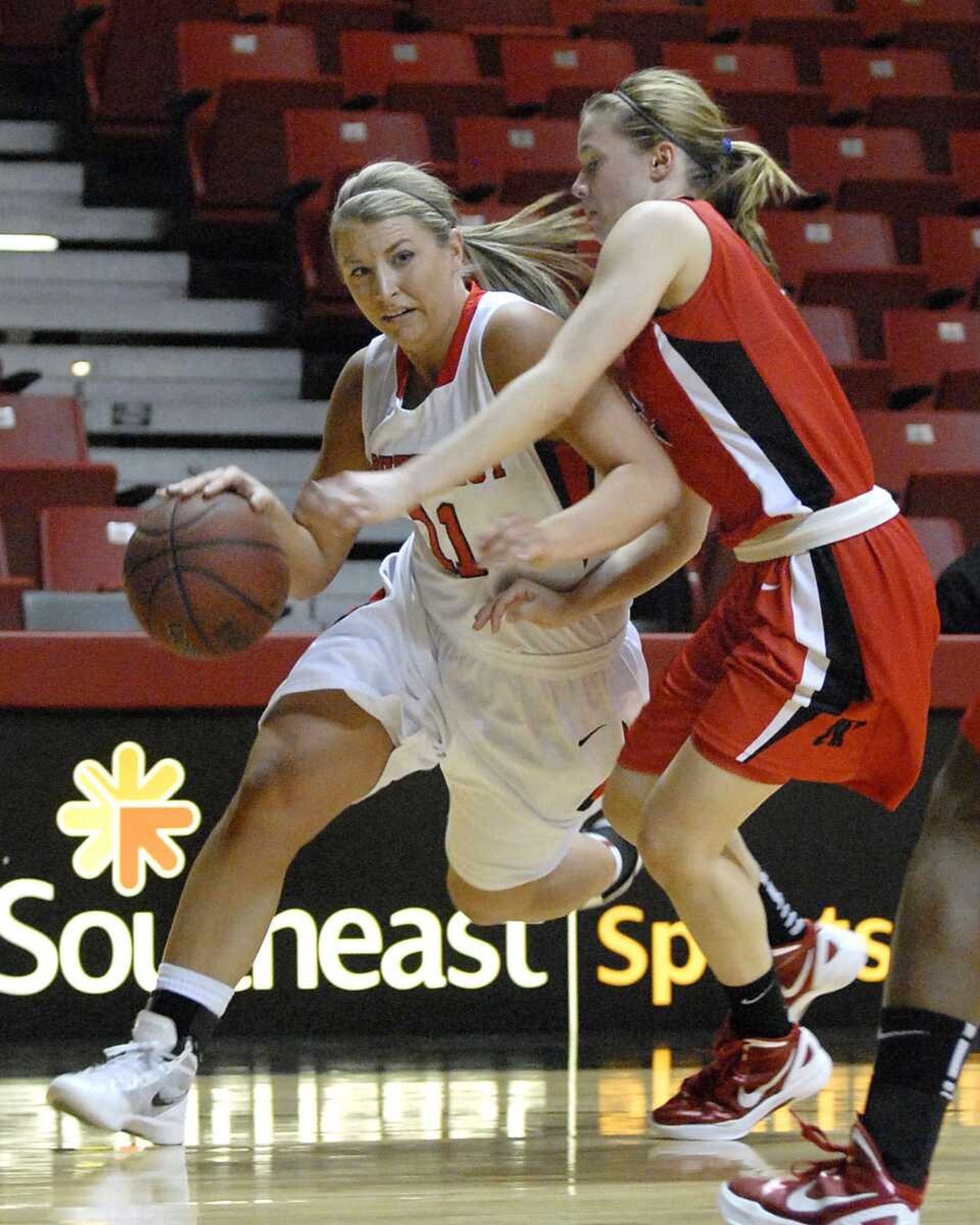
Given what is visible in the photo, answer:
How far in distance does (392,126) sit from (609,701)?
519 cm

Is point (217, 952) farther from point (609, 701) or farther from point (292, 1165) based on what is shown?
point (609, 701)

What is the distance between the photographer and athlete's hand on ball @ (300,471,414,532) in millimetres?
2477

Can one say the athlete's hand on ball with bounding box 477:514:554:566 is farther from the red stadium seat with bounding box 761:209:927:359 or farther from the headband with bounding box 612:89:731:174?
the red stadium seat with bounding box 761:209:927:359

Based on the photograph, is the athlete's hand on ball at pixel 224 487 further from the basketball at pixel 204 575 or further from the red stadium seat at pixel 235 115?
the red stadium seat at pixel 235 115

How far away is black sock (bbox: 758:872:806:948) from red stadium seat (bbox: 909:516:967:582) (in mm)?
2800

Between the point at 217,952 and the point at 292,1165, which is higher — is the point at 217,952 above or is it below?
above

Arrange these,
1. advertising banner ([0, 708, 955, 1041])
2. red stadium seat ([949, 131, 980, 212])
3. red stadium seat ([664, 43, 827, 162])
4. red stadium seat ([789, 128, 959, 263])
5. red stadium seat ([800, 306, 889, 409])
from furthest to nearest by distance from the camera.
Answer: red stadium seat ([949, 131, 980, 212]) → red stadium seat ([664, 43, 827, 162]) → red stadium seat ([789, 128, 959, 263]) → red stadium seat ([800, 306, 889, 409]) → advertising banner ([0, 708, 955, 1041])

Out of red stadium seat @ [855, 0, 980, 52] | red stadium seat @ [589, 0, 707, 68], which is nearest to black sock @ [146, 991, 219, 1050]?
red stadium seat @ [589, 0, 707, 68]

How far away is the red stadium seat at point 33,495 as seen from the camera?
20.1 feet

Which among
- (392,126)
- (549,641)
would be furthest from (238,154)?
(549,641)

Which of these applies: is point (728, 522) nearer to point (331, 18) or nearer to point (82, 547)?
point (82, 547)

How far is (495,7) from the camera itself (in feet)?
32.4

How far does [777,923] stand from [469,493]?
102 centimetres

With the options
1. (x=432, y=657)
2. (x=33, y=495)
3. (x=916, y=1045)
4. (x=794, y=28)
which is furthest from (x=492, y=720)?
(x=794, y=28)
